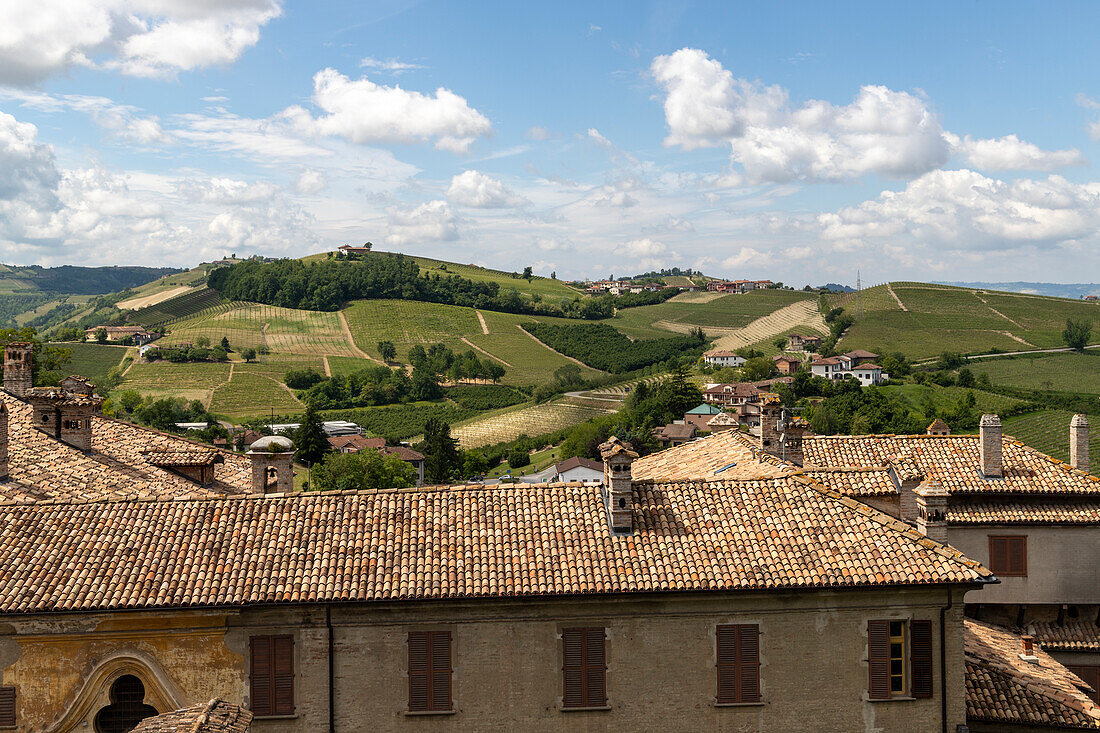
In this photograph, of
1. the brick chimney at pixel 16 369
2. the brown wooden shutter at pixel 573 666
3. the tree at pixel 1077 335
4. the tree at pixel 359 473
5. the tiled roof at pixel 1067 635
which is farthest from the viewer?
the tree at pixel 1077 335

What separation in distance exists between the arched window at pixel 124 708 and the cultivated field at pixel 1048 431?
7033 cm

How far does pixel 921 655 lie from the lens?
1744cm

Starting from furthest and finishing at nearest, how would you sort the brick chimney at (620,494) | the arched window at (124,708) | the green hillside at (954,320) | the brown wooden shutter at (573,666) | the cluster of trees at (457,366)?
the cluster of trees at (457,366), the green hillside at (954,320), the brick chimney at (620,494), the brown wooden shutter at (573,666), the arched window at (124,708)

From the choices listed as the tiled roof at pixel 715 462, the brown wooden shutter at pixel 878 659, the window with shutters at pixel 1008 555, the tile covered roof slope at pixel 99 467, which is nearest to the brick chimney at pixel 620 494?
the tiled roof at pixel 715 462

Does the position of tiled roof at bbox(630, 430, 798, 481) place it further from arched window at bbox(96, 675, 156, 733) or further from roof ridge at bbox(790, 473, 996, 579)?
arched window at bbox(96, 675, 156, 733)

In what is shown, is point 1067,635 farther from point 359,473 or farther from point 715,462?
point 359,473

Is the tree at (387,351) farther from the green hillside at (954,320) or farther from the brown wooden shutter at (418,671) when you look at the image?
the brown wooden shutter at (418,671)

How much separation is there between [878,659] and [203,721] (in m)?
12.4

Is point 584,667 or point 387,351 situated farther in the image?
point 387,351

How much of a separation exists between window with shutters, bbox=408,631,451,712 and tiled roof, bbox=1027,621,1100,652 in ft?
59.5

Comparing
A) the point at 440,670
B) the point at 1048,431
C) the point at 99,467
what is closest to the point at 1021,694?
the point at 440,670

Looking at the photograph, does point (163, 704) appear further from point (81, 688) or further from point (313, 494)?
point (313, 494)

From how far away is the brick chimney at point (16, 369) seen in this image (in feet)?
111

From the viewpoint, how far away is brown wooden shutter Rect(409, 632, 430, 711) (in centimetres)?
1698
